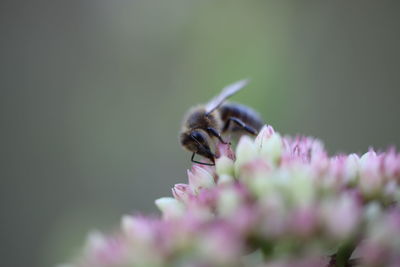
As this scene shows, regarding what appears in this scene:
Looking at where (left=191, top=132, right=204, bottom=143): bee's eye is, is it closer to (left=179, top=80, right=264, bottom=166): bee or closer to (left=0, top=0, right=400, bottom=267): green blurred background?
(left=179, top=80, right=264, bottom=166): bee

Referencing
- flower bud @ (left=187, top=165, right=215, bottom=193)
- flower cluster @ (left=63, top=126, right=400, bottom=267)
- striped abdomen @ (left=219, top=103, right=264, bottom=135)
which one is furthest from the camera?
striped abdomen @ (left=219, top=103, right=264, bottom=135)

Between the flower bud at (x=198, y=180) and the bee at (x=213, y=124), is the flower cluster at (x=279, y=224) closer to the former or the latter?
the flower bud at (x=198, y=180)

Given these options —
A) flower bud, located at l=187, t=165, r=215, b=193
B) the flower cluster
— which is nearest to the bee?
flower bud, located at l=187, t=165, r=215, b=193

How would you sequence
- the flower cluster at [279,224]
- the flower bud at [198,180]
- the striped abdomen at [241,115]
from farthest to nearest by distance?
the striped abdomen at [241,115] < the flower bud at [198,180] < the flower cluster at [279,224]

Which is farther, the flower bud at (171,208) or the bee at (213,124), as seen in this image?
the bee at (213,124)

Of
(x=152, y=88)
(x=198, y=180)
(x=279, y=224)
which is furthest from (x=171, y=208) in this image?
(x=152, y=88)

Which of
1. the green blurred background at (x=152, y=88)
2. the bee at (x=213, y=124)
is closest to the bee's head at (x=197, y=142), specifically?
the bee at (x=213, y=124)

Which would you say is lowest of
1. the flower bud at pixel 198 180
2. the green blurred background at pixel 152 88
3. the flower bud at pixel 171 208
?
the flower bud at pixel 171 208

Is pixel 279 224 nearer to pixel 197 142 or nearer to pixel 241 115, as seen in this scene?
pixel 197 142

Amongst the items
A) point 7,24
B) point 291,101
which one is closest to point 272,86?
point 291,101
